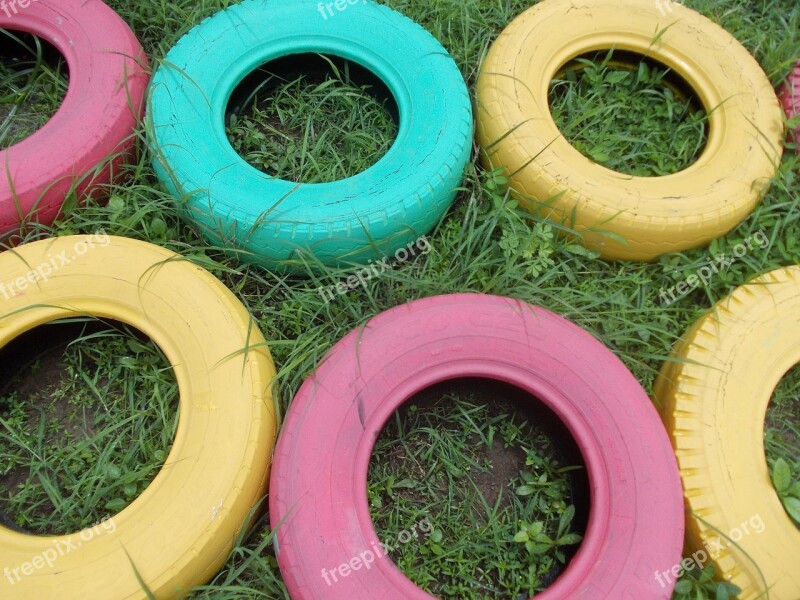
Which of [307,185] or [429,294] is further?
[429,294]

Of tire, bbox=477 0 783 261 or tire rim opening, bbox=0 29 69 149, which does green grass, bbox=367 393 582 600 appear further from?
tire rim opening, bbox=0 29 69 149

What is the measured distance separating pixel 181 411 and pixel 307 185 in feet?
2.59

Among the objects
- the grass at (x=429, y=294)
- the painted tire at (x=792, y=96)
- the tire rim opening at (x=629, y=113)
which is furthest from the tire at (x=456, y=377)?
the painted tire at (x=792, y=96)

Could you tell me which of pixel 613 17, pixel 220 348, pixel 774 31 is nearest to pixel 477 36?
pixel 613 17

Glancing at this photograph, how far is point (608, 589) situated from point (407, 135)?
148cm

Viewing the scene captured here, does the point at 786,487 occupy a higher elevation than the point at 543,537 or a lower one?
higher

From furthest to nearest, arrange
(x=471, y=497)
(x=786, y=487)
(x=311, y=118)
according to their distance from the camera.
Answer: (x=311, y=118) → (x=471, y=497) → (x=786, y=487)

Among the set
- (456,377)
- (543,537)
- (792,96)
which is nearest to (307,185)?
(456,377)

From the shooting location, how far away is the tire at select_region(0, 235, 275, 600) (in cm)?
154

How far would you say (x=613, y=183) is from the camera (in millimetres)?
2090

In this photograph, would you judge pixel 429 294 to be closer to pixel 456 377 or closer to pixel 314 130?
pixel 456 377

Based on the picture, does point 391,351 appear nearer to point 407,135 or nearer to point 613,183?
point 407,135

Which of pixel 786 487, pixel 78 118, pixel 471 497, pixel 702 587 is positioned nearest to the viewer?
pixel 702 587

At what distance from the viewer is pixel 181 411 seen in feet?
5.68
